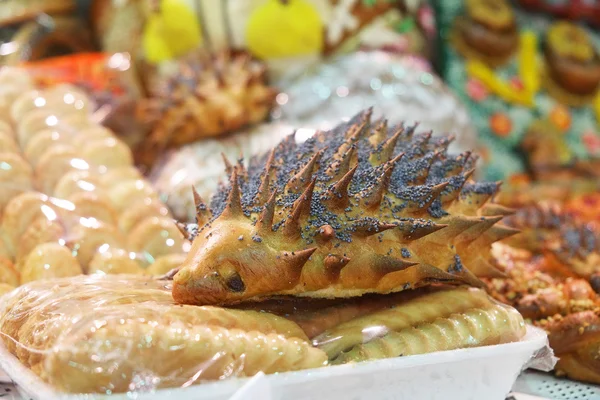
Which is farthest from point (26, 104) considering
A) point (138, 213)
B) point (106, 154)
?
point (138, 213)

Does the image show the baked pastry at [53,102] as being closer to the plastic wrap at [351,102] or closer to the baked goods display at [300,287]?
the plastic wrap at [351,102]

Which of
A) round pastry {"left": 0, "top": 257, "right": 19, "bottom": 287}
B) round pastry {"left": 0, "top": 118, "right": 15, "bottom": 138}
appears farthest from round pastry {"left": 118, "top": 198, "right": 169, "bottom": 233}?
A: round pastry {"left": 0, "top": 118, "right": 15, "bottom": 138}

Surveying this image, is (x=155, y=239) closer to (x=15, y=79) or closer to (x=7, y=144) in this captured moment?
(x=7, y=144)

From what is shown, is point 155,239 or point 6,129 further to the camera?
point 6,129

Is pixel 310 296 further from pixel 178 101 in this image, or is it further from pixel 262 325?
pixel 178 101

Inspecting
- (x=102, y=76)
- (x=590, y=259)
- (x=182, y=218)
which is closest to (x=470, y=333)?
(x=590, y=259)
